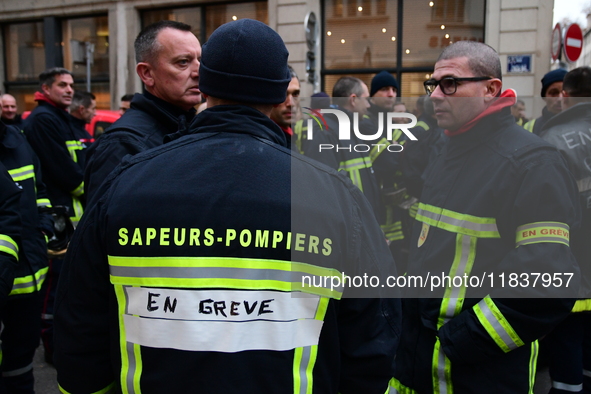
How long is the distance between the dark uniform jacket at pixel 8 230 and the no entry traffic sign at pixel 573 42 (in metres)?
7.74

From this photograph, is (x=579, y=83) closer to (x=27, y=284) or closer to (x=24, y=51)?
(x=27, y=284)

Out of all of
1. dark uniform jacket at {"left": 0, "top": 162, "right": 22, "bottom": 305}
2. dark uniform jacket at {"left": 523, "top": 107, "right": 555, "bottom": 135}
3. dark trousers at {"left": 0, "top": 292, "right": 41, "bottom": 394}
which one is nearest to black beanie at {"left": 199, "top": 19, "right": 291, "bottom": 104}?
dark uniform jacket at {"left": 0, "top": 162, "right": 22, "bottom": 305}

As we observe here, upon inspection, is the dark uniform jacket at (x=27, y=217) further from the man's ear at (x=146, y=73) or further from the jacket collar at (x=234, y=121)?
the jacket collar at (x=234, y=121)

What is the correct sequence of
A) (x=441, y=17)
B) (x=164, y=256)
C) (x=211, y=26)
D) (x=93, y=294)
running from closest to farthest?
(x=164, y=256) → (x=93, y=294) → (x=441, y=17) → (x=211, y=26)

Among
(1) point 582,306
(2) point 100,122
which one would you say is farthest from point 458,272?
→ (2) point 100,122

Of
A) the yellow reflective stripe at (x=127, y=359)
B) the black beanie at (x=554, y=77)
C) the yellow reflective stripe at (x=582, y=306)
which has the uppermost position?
the black beanie at (x=554, y=77)

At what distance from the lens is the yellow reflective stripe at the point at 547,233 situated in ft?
6.12

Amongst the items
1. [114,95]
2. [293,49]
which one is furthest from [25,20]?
[293,49]

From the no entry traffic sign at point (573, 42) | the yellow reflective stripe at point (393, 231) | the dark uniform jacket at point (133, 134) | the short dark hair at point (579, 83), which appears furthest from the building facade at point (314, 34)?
the dark uniform jacket at point (133, 134)

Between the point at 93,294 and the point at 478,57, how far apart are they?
1812 mm

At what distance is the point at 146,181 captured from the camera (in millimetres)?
1378

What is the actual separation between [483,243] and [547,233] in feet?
0.77

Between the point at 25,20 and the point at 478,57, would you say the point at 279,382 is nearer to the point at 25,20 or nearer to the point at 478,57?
the point at 478,57

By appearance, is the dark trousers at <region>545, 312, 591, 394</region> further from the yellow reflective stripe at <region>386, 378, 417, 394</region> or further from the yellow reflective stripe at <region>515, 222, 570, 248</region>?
the yellow reflective stripe at <region>515, 222, 570, 248</region>
